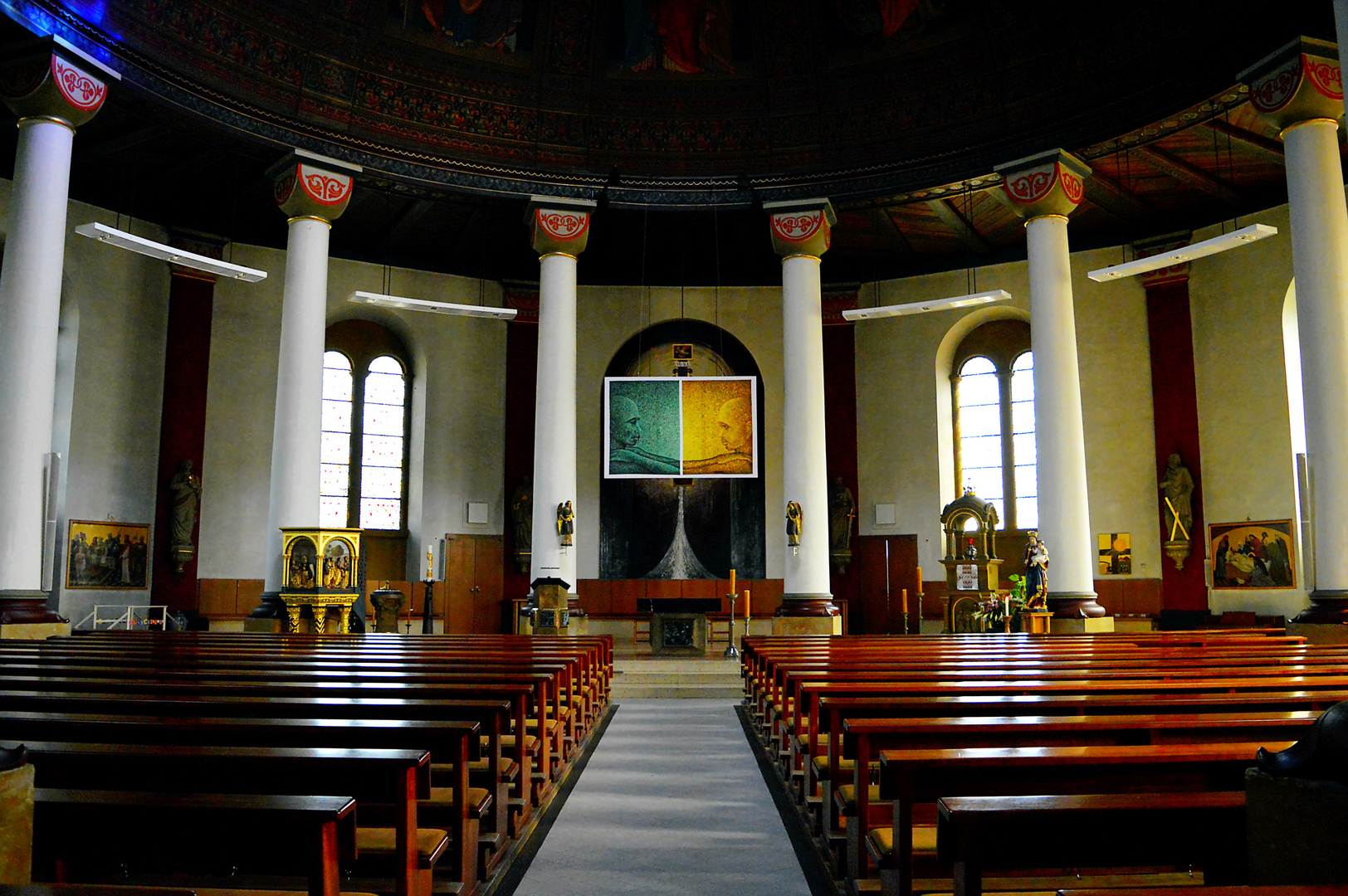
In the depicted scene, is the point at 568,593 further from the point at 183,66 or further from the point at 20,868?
the point at 20,868

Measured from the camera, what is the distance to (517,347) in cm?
1900

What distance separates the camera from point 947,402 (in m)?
18.9

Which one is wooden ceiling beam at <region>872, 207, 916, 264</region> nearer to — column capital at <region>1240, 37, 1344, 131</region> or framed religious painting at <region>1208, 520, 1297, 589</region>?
column capital at <region>1240, 37, 1344, 131</region>

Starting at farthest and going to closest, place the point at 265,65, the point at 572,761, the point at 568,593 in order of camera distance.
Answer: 1. the point at 568,593
2. the point at 265,65
3. the point at 572,761

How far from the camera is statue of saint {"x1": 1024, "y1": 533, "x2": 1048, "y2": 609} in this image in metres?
12.4

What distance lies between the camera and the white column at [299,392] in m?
13.3

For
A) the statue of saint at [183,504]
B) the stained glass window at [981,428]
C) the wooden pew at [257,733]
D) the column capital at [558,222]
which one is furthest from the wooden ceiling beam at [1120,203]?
the statue of saint at [183,504]

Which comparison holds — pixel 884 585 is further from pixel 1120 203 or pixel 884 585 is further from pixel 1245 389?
pixel 1120 203

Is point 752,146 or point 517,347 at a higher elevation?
point 752,146

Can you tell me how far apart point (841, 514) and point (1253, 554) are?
6707mm

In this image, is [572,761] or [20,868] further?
[572,761]

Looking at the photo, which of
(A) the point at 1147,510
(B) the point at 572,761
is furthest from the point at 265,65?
(A) the point at 1147,510

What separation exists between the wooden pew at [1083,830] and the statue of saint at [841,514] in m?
16.5

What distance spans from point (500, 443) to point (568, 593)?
526cm
